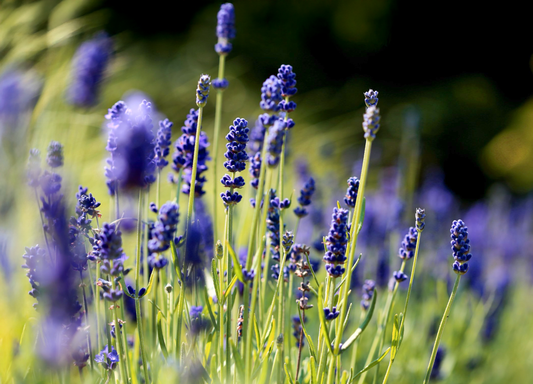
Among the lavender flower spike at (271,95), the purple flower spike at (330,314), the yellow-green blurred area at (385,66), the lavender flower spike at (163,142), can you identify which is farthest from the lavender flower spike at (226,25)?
the yellow-green blurred area at (385,66)

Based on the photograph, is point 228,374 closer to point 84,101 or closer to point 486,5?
point 84,101

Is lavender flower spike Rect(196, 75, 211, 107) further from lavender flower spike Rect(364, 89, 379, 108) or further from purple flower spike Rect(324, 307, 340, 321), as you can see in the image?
purple flower spike Rect(324, 307, 340, 321)

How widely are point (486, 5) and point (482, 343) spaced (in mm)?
6170

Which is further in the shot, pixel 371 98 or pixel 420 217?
pixel 420 217

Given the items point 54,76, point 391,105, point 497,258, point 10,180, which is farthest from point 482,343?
point 391,105

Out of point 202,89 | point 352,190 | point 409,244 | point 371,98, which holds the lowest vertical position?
point 409,244

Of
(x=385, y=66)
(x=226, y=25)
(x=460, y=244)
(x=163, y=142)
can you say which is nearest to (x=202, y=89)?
(x=163, y=142)

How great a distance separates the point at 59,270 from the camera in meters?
0.72

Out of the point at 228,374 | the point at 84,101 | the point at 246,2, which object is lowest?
the point at 228,374

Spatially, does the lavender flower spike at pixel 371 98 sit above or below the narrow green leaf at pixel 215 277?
above

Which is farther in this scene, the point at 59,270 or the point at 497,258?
the point at 497,258

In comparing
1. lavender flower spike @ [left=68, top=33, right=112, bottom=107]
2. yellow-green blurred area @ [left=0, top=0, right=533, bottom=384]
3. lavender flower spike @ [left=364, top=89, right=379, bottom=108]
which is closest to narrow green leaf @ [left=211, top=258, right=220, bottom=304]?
lavender flower spike @ [left=364, top=89, right=379, bottom=108]

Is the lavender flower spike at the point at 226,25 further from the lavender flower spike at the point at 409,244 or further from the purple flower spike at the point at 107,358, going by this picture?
the purple flower spike at the point at 107,358

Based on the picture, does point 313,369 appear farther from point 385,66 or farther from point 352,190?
point 385,66
